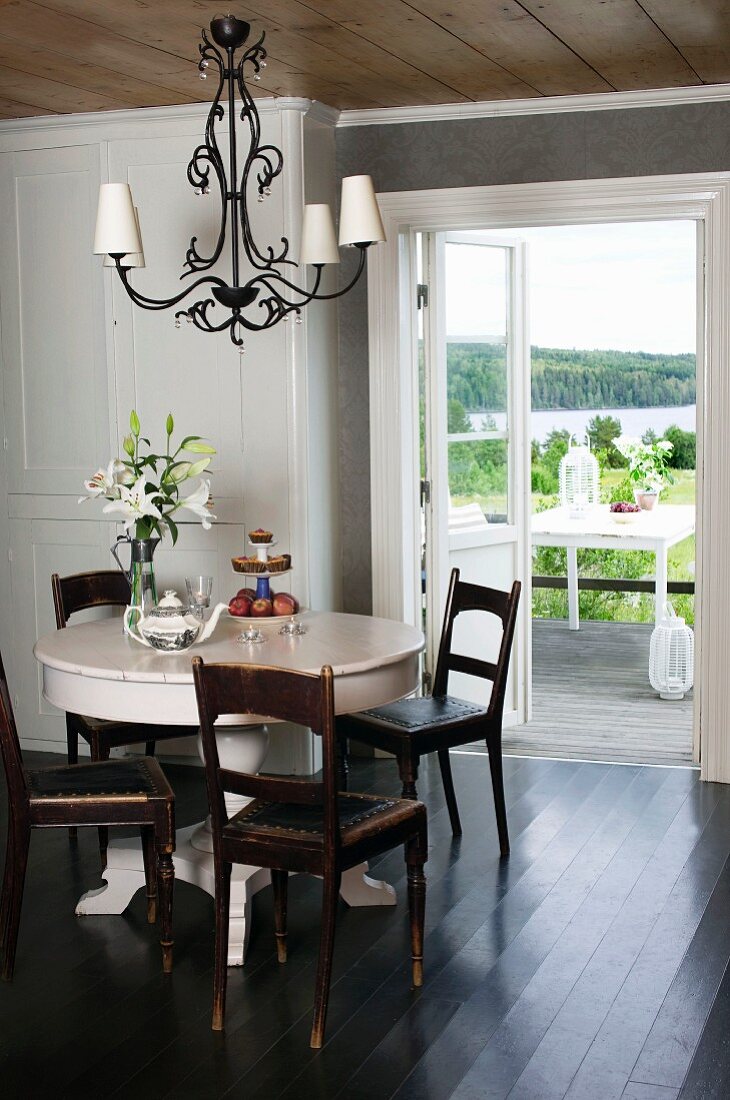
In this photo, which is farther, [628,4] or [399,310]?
[399,310]

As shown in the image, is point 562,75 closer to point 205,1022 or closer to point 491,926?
point 491,926

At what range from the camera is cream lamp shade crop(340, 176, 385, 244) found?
3145 mm

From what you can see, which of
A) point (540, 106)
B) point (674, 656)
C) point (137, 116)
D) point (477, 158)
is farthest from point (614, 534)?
point (137, 116)

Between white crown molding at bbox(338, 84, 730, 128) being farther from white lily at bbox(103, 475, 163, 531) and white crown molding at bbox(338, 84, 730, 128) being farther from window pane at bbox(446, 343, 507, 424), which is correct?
white lily at bbox(103, 475, 163, 531)

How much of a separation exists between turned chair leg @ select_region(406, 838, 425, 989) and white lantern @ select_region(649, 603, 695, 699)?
3.28 m

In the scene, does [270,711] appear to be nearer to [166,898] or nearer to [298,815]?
[298,815]

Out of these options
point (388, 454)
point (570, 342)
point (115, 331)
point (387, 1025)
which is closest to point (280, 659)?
point (387, 1025)

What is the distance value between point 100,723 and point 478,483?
205cm

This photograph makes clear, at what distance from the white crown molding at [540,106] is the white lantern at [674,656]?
254 cm

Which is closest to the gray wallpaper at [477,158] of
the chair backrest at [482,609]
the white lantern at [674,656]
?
the chair backrest at [482,609]

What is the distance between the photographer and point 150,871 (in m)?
3.31

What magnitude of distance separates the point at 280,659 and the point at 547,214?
88.6 inches

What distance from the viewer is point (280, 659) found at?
3158mm

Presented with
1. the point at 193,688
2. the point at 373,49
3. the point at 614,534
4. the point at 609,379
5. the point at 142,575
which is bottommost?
the point at 193,688
